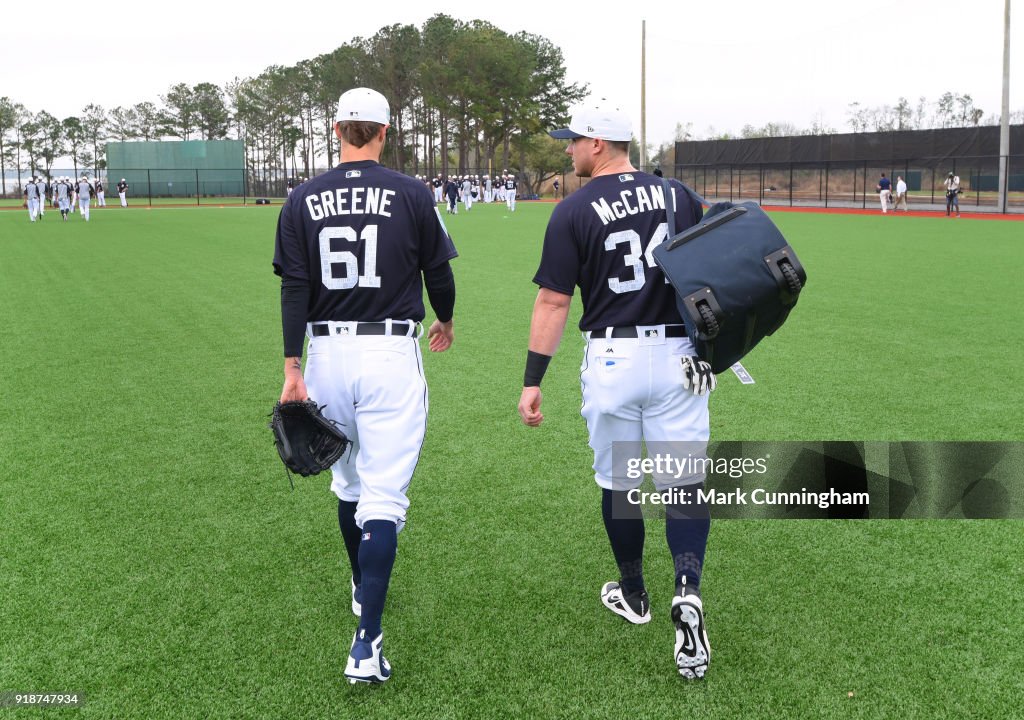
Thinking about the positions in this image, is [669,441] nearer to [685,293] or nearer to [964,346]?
[685,293]

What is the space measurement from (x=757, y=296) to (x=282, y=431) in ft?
6.41

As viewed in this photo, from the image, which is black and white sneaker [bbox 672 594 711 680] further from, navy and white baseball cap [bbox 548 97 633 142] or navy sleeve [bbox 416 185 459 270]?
navy and white baseball cap [bbox 548 97 633 142]

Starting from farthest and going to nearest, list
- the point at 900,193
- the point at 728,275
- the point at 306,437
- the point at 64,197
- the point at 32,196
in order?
the point at 900,193, the point at 64,197, the point at 32,196, the point at 306,437, the point at 728,275

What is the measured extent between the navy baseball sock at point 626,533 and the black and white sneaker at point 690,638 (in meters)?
0.47

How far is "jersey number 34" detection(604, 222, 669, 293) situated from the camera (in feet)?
11.7

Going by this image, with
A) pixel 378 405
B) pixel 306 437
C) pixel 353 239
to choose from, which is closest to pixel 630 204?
pixel 353 239

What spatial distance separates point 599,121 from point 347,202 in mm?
1044

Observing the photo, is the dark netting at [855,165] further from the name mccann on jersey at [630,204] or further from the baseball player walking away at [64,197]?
the name mccann on jersey at [630,204]

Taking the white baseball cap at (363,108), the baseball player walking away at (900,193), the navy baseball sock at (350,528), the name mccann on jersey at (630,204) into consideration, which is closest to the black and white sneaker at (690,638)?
the navy baseball sock at (350,528)

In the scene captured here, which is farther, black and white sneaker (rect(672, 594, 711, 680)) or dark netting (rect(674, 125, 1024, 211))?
dark netting (rect(674, 125, 1024, 211))

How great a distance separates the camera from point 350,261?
360 centimetres

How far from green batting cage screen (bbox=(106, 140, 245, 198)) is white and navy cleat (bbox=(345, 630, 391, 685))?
266 ft

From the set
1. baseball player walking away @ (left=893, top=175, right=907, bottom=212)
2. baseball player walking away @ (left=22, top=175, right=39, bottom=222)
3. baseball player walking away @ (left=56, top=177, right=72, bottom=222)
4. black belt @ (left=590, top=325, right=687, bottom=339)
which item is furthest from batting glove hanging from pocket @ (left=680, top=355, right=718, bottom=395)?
baseball player walking away @ (left=893, top=175, right=907, bottom=212)

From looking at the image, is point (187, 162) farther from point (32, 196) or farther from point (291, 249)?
point (291, 249)
